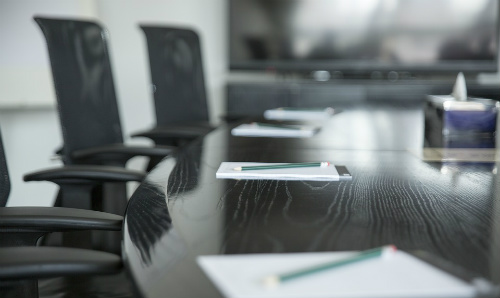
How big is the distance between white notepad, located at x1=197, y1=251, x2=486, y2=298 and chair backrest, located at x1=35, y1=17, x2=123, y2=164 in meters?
1.47

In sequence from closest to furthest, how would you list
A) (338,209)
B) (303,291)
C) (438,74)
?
(303,291), (338,209), (438,74)

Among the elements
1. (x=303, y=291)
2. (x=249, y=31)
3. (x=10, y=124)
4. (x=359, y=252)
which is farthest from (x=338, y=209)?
(x=249, y=31)

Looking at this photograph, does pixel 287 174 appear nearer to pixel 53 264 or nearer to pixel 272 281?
pixel 53 264

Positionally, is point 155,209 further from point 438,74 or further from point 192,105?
point 438,74

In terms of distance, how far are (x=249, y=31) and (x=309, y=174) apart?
4.47m

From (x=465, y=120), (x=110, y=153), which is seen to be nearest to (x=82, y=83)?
(x=110, y=153)

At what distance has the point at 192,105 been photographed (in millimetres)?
3418

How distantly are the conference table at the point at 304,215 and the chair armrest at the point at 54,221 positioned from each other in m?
0.07

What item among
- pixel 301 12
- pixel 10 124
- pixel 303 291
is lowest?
pixel 10 124

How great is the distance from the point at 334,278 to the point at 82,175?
3.73 feet

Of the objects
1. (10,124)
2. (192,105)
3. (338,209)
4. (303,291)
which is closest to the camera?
(303,291)

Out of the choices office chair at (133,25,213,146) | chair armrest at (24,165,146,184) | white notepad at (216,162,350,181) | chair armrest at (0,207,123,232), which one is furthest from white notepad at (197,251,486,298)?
office chair at (133,25,213,146)

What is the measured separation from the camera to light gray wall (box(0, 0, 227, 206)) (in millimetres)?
4434

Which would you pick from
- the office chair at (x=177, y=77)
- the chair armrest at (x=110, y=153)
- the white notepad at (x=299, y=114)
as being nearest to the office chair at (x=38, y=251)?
the chair armrest at (x=110, y=153)
